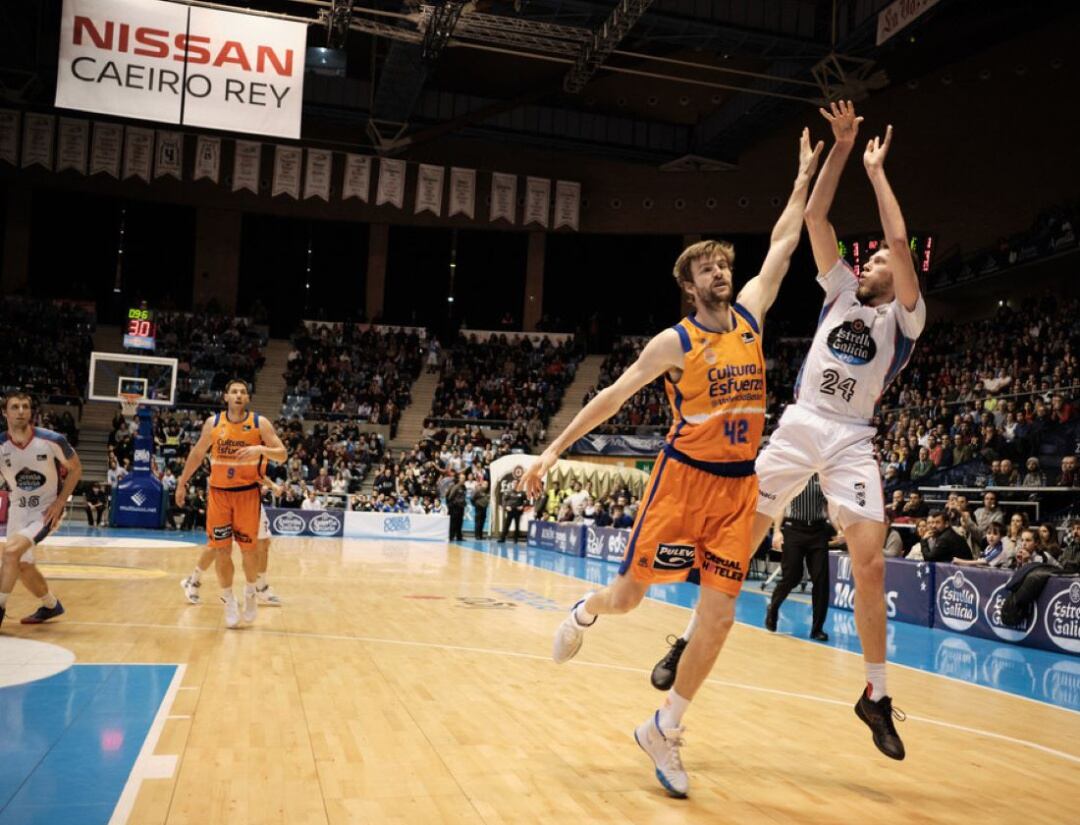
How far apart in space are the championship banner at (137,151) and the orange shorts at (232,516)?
24.7 metres

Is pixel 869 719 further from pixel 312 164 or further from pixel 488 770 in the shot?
pixel 312 164

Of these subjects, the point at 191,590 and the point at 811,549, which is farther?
the point at 191,590

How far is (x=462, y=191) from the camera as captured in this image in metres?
32.2

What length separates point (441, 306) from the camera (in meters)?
38.7

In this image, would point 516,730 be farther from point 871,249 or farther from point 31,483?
point 871,249

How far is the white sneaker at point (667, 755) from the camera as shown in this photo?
13.5 feet

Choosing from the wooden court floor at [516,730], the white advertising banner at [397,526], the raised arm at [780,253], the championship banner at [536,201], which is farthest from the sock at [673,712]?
the championship banner at [536,201]

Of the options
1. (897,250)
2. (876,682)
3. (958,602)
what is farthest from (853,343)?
(958,602)

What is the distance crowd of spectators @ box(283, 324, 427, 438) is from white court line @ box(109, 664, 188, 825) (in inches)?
1041

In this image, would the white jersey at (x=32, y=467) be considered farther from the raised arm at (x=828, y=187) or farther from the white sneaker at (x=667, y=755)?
the raised arm at (x=828, y=187)

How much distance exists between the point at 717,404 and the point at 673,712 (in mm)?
1392

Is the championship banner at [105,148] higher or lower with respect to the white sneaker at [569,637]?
higher

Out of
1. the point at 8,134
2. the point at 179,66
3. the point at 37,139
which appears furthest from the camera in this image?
the point at 37,139

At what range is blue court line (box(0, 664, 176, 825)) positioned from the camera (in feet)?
12.1
